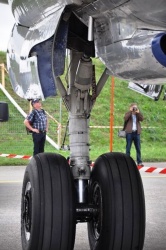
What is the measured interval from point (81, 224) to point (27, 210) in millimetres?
1744

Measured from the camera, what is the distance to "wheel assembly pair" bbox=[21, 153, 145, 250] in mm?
4172

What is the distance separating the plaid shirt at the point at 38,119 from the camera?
1143 centimetres

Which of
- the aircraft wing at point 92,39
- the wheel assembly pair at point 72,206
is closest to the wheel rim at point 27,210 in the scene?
the wheel assembly pair at point 72,206

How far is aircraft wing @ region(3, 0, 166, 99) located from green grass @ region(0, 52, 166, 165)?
9.71 metres

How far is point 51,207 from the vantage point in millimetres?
4188

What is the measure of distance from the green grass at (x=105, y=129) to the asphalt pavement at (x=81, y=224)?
13.1ft

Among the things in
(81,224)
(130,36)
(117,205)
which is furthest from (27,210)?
(130,36)

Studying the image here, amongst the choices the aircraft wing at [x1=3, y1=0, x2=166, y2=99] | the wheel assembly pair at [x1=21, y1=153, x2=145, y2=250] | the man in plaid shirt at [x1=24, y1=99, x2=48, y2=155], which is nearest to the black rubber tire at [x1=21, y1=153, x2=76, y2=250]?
the wheel assembly pair at [x1=21, y1=153, x2=145, y2=250]

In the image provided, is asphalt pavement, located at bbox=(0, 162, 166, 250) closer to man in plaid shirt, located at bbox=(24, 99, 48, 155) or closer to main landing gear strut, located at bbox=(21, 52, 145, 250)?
main landing gear strut, located at bbox=(21, 52, 145, 250)

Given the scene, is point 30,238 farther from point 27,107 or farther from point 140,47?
point 27,107

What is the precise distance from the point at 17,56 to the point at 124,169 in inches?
51.4

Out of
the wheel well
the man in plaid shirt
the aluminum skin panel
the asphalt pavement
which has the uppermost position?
the wheel well

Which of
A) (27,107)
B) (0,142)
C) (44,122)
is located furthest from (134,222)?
(27,107)

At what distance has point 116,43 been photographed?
340cm
